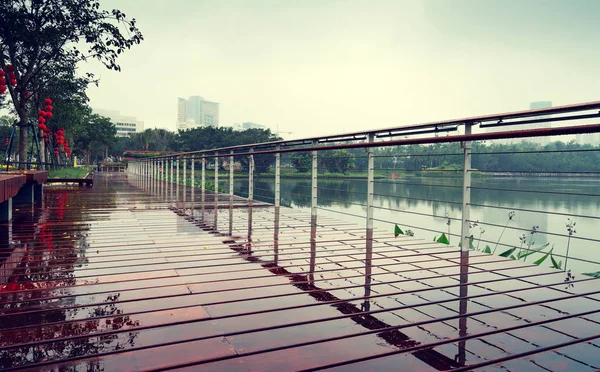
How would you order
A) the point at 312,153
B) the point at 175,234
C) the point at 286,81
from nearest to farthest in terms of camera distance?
the point at 175,234
the point at 312,153
the point at 286,81

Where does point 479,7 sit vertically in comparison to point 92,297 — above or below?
above

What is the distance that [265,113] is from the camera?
62.3m

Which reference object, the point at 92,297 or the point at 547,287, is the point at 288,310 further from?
the point at 547,287

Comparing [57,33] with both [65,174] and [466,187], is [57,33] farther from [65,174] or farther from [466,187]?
[466,187]

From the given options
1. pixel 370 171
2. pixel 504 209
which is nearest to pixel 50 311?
pixel 370 171

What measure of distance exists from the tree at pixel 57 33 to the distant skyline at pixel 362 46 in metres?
0.46

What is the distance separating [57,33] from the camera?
10352 mm

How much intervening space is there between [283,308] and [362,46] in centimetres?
2651

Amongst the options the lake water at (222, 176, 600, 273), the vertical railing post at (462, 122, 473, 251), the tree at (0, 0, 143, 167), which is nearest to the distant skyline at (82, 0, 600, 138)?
the tree at (0, 0, 143, 167)

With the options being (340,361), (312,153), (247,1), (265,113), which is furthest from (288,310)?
(265,113)

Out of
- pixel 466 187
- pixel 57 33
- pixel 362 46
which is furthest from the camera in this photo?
pixel 362 46

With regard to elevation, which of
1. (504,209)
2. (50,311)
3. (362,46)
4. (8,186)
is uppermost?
(362,46)

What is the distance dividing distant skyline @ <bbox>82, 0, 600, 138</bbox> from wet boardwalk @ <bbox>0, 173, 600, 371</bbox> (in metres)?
4.11

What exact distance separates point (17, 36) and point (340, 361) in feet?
35.5
